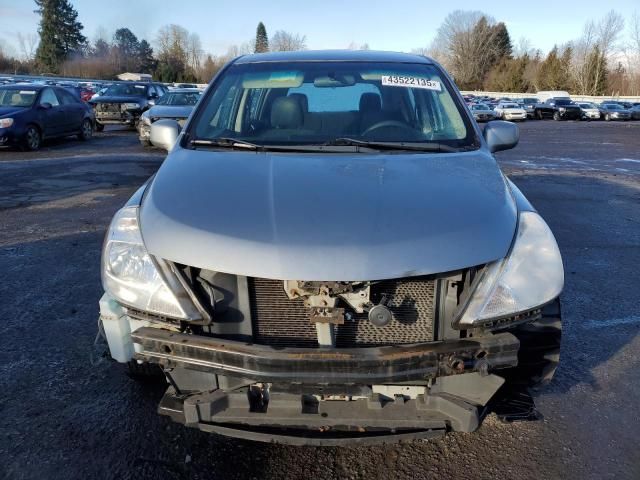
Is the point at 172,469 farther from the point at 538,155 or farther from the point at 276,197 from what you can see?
the point at 538,155

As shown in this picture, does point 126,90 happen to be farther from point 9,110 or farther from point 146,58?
point 146,58

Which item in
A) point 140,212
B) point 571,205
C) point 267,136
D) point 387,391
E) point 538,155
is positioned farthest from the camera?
point 538,155

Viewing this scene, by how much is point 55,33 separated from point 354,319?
315 feet

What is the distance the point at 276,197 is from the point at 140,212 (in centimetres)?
63

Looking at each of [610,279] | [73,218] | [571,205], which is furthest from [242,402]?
[571,205]

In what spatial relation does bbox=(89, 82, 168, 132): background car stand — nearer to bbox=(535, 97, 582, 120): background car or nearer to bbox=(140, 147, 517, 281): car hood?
bbox=(140, 147, 517, 281): car hood

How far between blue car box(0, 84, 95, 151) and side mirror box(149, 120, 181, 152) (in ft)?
37.0

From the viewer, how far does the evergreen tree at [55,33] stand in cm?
8138

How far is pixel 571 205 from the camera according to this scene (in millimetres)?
7922

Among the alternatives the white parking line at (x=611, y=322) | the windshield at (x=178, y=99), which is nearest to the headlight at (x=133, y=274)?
the white parking line at (x=611, y=322)


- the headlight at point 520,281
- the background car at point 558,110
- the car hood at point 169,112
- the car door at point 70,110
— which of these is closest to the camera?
the headlight at point 520,281

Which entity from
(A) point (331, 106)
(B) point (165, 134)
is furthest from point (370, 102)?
(B) point (165, 134)

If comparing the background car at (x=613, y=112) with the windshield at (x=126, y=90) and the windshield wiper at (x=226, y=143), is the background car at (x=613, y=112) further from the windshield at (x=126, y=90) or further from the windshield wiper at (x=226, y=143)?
the windshield wiper at (x=226, y=143)

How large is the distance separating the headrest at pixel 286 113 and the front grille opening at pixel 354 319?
54.5 inches
